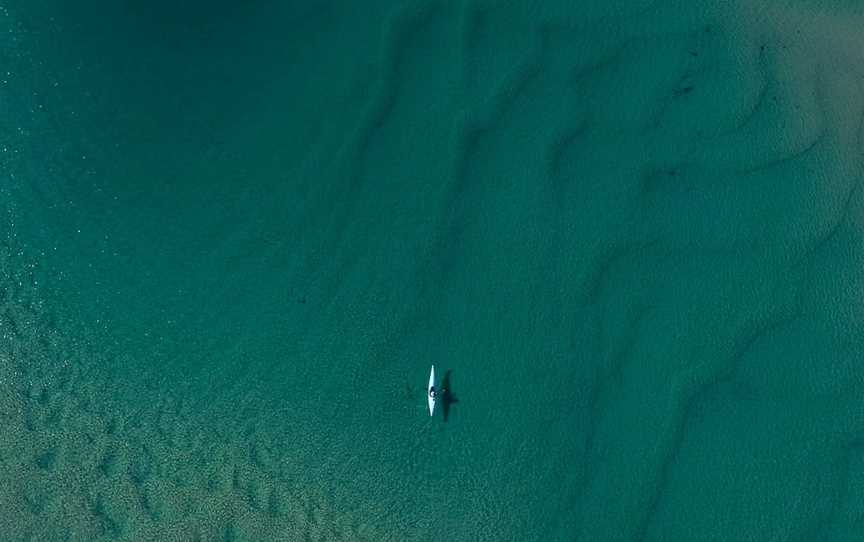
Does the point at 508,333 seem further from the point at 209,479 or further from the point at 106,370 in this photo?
the point at 106,370

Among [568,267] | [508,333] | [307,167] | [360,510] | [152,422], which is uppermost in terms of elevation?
[307,167]

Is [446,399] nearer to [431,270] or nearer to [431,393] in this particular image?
[431,393]

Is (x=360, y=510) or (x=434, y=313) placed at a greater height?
(x=434, y=313)

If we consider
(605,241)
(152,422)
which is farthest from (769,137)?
(152,422)

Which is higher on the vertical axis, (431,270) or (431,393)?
(431,270)

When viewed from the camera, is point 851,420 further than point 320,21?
No

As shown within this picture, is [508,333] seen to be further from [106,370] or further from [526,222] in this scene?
[106,370]

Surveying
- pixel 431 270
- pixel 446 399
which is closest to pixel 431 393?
pixel 446 399
